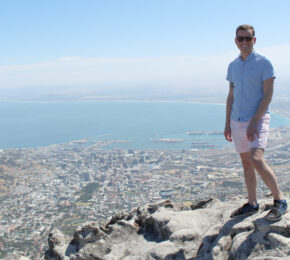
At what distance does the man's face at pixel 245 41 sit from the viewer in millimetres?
4191

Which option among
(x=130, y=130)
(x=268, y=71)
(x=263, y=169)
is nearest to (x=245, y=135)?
(x=263, y=169)

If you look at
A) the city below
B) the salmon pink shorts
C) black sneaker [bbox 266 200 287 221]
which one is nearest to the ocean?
the city below

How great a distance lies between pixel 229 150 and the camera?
5059 cm

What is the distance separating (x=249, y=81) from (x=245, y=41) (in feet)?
1.64

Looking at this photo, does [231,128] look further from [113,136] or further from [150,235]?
[113,136]

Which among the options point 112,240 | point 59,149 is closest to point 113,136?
point 59,149

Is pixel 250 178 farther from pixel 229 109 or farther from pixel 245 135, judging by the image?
pixel 229 109

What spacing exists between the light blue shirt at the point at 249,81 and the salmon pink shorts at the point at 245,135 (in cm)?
9

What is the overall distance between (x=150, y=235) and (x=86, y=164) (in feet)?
137

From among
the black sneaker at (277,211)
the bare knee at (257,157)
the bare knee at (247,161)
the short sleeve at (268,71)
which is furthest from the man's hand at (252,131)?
the black sneaker at (277,211)

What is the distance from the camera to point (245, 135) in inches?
174

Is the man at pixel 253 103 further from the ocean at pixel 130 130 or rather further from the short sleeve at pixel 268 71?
the ocean at pixel 130 130

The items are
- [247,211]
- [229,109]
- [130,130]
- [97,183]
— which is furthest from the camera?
[130,130]

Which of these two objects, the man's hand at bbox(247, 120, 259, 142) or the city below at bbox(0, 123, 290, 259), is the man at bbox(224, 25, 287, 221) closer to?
the man's hand at bbox(247, 120, 259, 142)
